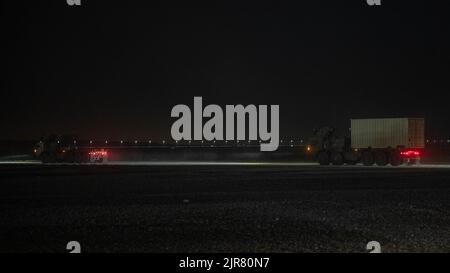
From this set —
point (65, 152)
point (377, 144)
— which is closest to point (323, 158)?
point (377, 144)

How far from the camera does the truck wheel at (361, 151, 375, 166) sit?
4088 cm

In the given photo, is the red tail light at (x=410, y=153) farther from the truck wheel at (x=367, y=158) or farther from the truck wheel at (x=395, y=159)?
the truck wheel at (x=367, y=158)

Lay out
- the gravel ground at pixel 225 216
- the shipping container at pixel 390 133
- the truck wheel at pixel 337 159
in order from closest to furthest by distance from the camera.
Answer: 1. the gravel ground at pixel 225 216
2. the shipping container at pixel 390 133
3. the truck wheel at pixel 337 159

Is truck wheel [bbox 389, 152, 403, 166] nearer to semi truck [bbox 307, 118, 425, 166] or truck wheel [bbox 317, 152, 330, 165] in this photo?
semi truck [bbox 307, 118, 425, 166]

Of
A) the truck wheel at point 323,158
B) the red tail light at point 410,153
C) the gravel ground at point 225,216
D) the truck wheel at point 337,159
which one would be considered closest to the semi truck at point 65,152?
the truck wheel at point 323,158

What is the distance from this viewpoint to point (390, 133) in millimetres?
41156

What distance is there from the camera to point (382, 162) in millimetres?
40562

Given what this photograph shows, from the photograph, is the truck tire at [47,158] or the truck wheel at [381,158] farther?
the truck tire at [47,158]

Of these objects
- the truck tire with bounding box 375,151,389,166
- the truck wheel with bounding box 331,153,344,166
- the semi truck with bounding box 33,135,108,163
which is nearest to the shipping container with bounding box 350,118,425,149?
the truck tire with bounding box 375,151,389,166

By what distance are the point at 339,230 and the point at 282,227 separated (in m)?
1.24

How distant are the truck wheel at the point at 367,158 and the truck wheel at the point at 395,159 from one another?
1.27m

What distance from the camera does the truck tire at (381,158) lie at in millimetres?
40469

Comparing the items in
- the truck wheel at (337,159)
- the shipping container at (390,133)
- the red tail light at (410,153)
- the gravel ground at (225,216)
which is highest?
the shipping container at (390,133)
